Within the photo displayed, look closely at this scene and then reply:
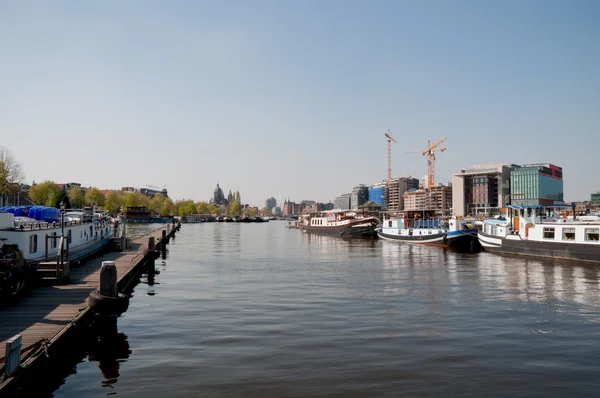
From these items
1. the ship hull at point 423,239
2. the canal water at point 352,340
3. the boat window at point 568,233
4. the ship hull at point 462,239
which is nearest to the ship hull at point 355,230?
the ship hull at point 423,239

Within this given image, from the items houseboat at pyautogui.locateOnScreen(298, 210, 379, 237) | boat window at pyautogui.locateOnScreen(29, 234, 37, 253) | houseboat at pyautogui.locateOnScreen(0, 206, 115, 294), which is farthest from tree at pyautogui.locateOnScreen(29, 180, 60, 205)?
boat window at pyautogui.locateOnScreen(29, 234, 37, 253)

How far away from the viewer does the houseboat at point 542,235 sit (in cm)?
5350

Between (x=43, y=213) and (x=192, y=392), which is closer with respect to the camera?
(x=192, y=392)

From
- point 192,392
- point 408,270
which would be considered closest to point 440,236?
point 408,270

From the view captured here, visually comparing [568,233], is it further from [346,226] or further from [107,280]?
[346,226]

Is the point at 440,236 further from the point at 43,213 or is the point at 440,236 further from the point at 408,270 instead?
the point at 43,213

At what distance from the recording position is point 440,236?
8038cm

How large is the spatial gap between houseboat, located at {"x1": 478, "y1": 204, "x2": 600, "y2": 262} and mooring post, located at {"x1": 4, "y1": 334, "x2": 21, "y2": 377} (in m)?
55.8

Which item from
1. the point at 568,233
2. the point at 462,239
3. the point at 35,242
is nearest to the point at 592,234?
the point at 568,233

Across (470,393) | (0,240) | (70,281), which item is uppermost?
(0,240)

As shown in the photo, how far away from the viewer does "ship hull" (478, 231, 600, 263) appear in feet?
173

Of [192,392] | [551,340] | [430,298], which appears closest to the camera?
[192,392]

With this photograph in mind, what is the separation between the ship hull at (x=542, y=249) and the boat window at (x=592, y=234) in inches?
65.3

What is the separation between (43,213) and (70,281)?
2331 centimetres
